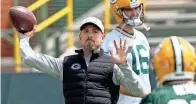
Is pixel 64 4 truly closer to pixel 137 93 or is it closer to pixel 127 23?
pixel 127 23

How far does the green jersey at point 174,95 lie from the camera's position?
382 centimetres

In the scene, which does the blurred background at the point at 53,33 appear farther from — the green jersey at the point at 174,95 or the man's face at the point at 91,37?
the green jersey at the point at 174,95

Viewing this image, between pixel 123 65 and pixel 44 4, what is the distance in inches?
146

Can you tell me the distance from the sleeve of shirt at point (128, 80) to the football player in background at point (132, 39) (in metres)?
0.45

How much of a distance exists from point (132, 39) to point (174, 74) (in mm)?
2573

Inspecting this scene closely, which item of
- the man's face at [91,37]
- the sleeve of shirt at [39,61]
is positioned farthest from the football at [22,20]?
the man's face at [91,37]

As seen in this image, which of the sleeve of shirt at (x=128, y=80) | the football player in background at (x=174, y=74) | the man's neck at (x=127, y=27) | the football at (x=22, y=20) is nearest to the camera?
the football player in background at (x=174, y=74)

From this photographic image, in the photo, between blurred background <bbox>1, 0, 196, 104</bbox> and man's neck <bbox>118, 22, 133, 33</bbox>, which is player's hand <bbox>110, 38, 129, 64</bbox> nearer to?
man's neck <bbox>118, 22, 133, 33</bbox>

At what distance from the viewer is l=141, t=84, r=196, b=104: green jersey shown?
3.82 meters

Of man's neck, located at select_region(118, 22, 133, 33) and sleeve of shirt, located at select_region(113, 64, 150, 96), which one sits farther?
man's neck, located at select_region(118, 22, 133, 33)

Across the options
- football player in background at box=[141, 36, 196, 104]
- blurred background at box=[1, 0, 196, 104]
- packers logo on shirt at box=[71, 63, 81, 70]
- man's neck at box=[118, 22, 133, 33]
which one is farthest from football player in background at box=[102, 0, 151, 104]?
football player in background at box=[141, 36, 196, 104]

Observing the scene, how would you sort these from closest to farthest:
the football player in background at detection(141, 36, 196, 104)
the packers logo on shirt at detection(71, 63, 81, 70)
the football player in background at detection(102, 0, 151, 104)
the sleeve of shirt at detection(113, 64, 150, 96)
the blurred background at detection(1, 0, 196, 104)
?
the football player in background at detection(141, 36, 196, 104)
the sleeve of shirt at detection(113, 64, 150, 96)
the packers logo on shirt at detection(71, 63, 81, 70)
the football player in background at detection(102, 0, 151, 104)
the blurred background at detection(1, 0, 196, 104)

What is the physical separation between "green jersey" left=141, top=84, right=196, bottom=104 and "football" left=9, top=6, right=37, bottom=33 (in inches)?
86.9

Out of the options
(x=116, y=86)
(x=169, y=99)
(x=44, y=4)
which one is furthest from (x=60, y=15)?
(x=169, y=99)
